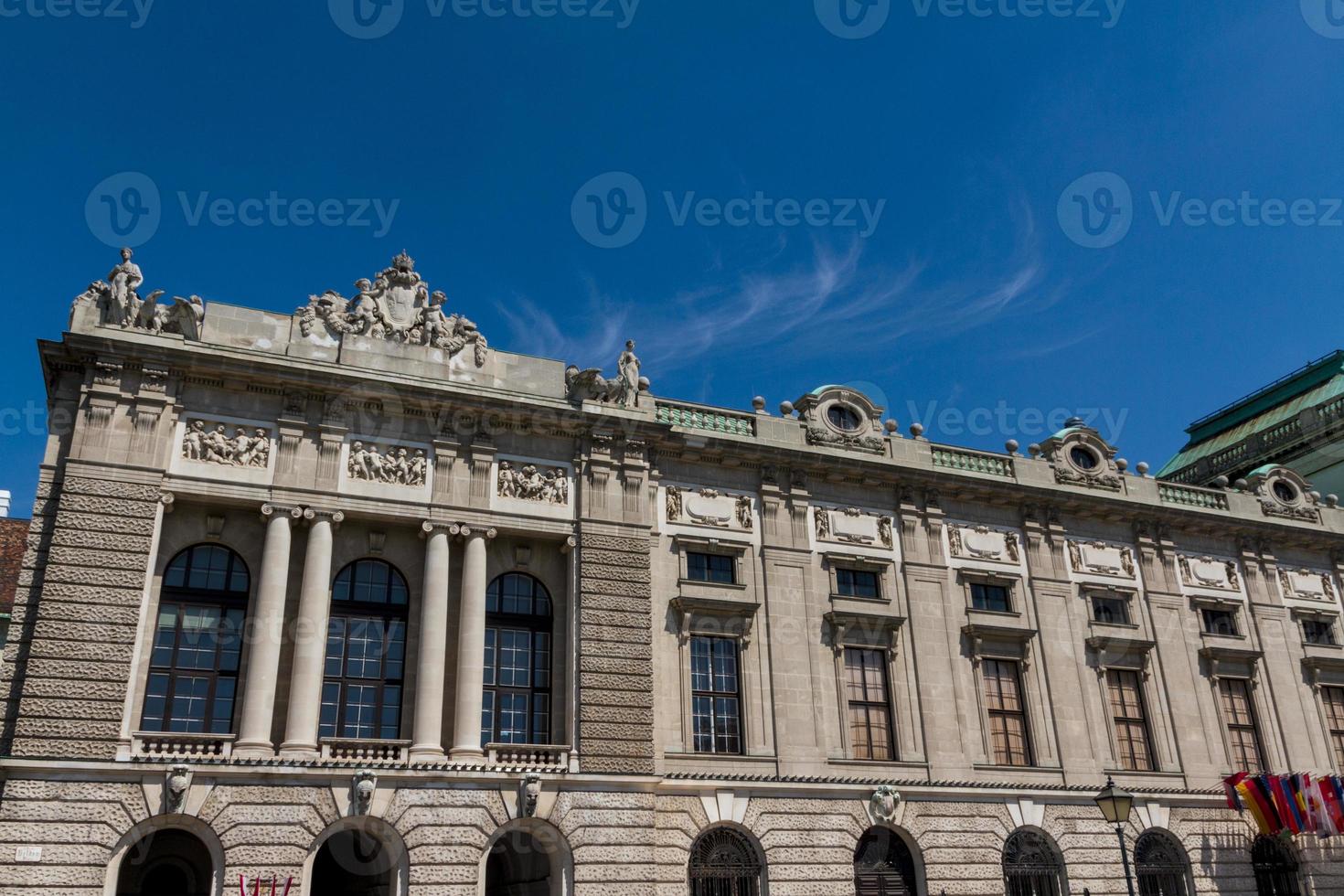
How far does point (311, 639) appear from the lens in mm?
27719

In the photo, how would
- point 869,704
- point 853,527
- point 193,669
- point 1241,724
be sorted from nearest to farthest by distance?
1. point 193,669
2. point 869,704
3. point 853,527
4. point 1241,724

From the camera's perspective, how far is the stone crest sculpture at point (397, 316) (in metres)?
31.0

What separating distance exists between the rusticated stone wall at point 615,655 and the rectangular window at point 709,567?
1871 mm

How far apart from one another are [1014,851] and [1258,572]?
16279 mm

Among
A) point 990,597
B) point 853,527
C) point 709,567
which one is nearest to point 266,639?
point 709,567

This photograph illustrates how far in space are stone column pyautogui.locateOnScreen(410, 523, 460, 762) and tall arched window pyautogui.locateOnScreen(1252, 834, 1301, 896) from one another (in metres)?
26.8

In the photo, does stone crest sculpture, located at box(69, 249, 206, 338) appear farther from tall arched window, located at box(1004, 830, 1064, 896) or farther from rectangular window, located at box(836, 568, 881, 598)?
tall arched window, located at box(1004, 830, 1064, 896)

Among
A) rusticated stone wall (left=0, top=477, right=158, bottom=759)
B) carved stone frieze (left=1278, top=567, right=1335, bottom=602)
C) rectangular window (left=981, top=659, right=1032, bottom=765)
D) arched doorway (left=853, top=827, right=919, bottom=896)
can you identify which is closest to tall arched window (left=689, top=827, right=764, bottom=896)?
arched doorway (left=853, top=827, right=919, bottom=896)

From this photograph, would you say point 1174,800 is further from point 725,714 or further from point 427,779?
point 427,779

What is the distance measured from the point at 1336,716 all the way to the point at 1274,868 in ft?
23.5

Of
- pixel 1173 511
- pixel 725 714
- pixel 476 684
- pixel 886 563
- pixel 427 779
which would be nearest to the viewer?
pixel 427 779

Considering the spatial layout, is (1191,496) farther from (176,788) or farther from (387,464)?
(176,788)

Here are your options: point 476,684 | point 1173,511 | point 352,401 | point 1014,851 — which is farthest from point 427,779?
point 1173,511

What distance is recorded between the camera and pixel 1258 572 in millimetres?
Result: 42031
